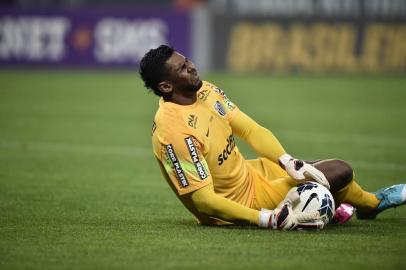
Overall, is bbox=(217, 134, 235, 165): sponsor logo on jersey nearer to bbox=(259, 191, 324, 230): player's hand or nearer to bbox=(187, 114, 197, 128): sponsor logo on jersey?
bbox=(187, 114, 197, 128): sponsor logo on jersey

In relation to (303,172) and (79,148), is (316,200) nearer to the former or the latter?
(303,172)

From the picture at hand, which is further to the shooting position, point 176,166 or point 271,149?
point 271,149

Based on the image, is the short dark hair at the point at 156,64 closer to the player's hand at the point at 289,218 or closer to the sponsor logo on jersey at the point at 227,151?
the sponsor logo on jersey at the point at 227,151

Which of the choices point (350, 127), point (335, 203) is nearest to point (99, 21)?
point (350, 127)

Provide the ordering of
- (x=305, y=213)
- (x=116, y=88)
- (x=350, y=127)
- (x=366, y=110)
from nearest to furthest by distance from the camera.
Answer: (x=305, y=213)
(x=350, y=127)
(x=366, y=110)
(x=116, y=88)

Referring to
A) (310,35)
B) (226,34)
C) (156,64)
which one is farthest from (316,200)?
(226,34)

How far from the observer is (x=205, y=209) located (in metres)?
7.05

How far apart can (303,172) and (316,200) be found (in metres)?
0.23

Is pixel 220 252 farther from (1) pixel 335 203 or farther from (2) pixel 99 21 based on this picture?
(2) pixel 99 21

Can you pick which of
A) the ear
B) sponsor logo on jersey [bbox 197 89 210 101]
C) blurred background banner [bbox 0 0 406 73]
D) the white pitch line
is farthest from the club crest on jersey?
blurred background banner [bbox 0 0 406 73]

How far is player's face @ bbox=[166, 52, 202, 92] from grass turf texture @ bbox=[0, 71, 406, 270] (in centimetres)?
109

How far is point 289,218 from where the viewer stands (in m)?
6.98

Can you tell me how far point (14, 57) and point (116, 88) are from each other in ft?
16.7

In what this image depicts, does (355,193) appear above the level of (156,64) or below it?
below
